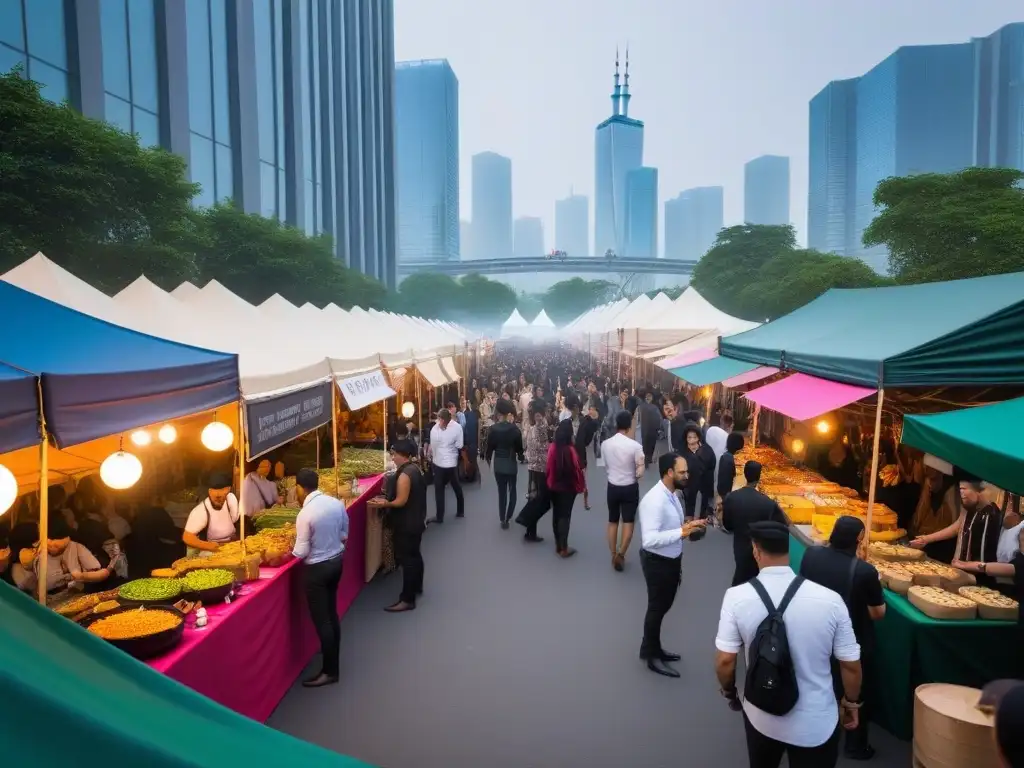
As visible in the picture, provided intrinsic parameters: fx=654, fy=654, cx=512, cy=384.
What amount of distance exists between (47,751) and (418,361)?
12740mm

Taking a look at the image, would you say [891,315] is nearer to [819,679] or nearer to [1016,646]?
[1016,646]

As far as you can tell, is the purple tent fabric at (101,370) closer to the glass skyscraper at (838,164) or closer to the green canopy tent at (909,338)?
the green canopy tent at (909,338)

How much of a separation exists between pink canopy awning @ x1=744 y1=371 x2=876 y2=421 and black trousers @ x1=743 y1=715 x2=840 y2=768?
327cm

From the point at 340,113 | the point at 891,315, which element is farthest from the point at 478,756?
the point at 340,113

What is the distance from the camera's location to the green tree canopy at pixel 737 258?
54000 mm

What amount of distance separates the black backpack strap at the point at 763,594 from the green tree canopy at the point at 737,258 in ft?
170

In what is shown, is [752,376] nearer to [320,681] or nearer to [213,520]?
[320,681]

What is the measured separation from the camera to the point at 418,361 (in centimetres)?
1382

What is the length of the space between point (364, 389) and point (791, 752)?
7.31m

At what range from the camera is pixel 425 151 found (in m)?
190

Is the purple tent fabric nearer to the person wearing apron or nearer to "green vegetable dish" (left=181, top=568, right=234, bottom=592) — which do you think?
"green vegetable dish" (left=181, top=568, right=234, bottom=592)

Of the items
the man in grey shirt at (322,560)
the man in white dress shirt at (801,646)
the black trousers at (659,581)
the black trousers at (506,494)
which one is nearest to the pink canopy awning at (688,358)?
the black trousers at (506,494)

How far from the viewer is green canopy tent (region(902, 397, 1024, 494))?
356cm

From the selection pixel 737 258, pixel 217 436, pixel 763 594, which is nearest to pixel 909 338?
pixel 763 594
